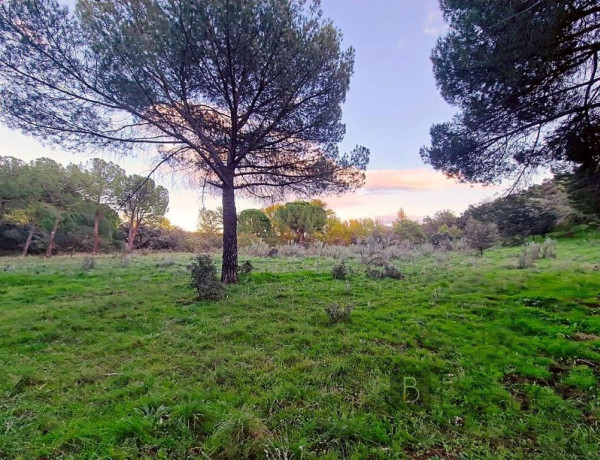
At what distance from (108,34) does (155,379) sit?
228 inches

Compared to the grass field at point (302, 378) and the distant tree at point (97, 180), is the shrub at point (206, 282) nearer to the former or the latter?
the grass field at point (302, 378)

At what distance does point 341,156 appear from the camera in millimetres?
7500

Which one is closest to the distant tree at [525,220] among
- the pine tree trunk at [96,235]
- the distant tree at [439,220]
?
the distant tree at [439,220]

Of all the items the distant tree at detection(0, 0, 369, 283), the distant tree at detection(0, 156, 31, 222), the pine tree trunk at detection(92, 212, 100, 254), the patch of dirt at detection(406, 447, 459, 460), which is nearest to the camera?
the patch of dirt at detection(406, 447, 459, 460)

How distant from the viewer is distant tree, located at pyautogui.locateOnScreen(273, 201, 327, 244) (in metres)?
30.7

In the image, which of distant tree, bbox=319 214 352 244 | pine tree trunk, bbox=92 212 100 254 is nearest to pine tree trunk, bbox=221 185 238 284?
pine tree trunk, bbox=92 212 100 254

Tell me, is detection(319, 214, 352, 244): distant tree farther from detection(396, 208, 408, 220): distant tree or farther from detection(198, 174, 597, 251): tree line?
detection(396, 208, 408, 220): distant tree

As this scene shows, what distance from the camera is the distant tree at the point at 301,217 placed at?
1207 inches

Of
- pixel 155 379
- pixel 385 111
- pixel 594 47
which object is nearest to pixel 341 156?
pixel 385 111

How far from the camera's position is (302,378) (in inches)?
Result: 109

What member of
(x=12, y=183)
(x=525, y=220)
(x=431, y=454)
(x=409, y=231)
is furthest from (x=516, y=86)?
(x=409, y=231)

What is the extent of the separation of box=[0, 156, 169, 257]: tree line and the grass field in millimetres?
14890

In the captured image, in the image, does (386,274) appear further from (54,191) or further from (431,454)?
(54,191)

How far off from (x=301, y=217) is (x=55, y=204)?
67.3 ft
